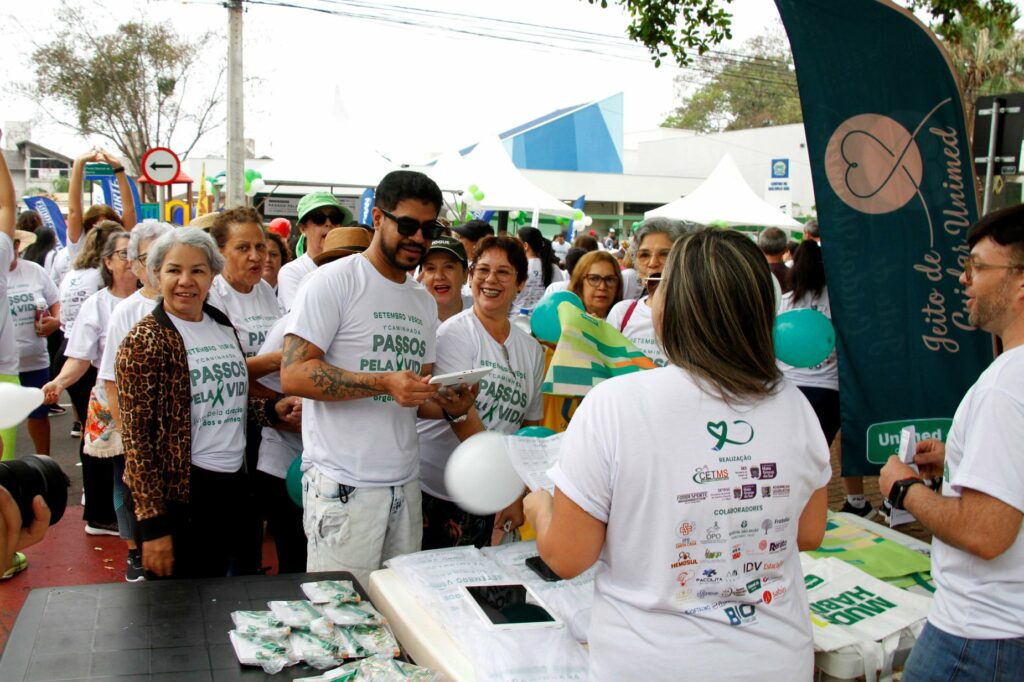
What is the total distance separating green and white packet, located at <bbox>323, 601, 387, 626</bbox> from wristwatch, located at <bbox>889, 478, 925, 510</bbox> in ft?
4.53

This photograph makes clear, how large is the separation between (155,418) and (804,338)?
2.53 meters

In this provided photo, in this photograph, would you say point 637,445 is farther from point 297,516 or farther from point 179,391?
point 297,516

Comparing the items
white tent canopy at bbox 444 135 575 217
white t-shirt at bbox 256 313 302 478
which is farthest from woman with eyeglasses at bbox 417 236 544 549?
white tent canopy at bbox 444 135 575 217

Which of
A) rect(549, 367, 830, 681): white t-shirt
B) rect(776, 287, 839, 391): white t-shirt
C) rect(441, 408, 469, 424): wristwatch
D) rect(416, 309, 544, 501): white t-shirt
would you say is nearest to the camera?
rect(549, 367, 830, 681): white t-shirt

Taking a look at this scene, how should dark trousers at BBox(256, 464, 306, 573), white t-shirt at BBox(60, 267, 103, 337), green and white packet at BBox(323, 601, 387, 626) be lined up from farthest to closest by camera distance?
white t-shirt at BBox(60, 267, 103, 337), dark trousers at BBox(256, 464, 306, 573), green and white packet at BBox(323, 601, 387, 626)

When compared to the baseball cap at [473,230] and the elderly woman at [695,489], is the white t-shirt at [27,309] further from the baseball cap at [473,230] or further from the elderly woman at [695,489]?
the elderly woman at [695,489]

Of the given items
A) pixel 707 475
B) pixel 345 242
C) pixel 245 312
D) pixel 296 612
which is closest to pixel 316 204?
pixel 345 242

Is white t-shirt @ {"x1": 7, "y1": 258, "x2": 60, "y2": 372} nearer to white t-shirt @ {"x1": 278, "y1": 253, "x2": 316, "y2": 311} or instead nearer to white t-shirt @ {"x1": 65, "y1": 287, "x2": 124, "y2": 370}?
white t-shirt @ {"x1": 65, "y1": 287, "x2": 124, "y2": 370}

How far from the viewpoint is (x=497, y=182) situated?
14.0 metres

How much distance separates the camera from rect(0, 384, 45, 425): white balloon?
1.67m

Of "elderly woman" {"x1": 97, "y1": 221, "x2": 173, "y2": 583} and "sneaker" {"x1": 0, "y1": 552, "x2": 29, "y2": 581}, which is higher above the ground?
"elderly woman" {"x1": 97, "y1": 221, "x2": 173, "y2": 583}

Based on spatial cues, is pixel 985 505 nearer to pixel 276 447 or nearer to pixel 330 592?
pixel 330 592

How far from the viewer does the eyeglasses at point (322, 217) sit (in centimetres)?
534

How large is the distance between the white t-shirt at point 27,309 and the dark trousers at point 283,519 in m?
3.04
